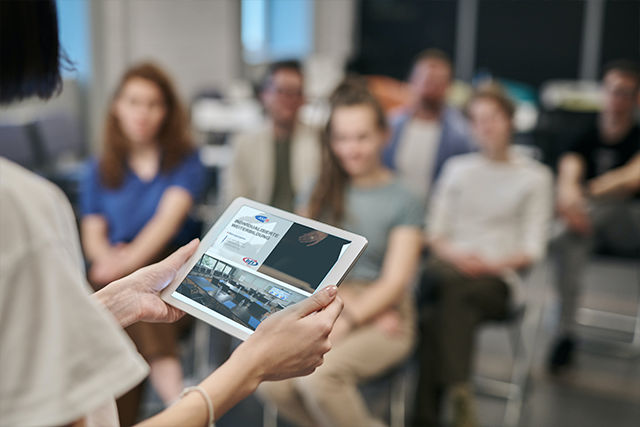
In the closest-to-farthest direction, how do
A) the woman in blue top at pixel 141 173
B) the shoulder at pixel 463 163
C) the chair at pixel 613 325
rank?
the woman in blue top at pixel 141 173 → the shoulder at pixel 463 163 → the chair at pixel 613 325

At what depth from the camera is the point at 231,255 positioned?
0.75m

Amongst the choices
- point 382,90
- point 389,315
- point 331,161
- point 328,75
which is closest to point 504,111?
point 331,161

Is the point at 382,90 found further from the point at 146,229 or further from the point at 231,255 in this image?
the point at 231,255

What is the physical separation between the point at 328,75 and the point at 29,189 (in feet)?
17.3

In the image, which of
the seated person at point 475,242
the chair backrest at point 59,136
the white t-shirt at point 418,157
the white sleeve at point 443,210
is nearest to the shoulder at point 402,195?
the seated person at point 475,242

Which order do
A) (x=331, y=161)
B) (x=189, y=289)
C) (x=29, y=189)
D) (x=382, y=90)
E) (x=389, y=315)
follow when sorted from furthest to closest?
(x=382, y=90) → (x=331, y=161) → (x=389, y=315) → (x=189, y=289) → (x=29, y=189)

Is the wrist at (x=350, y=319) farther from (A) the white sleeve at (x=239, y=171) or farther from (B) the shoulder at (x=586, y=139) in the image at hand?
(B) the shoulder at (x=586, y=139)

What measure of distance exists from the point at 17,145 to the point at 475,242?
2.44m

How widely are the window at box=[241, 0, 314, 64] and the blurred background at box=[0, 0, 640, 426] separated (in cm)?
2

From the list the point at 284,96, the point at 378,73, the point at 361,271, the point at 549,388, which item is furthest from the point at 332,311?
the point at 378,73

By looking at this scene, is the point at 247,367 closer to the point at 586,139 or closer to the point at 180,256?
the point at 180,256

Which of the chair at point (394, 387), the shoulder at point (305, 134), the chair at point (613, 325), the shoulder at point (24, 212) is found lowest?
the chair at point (613, 325)

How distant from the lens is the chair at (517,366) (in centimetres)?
224

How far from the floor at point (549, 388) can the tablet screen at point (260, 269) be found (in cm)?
107
